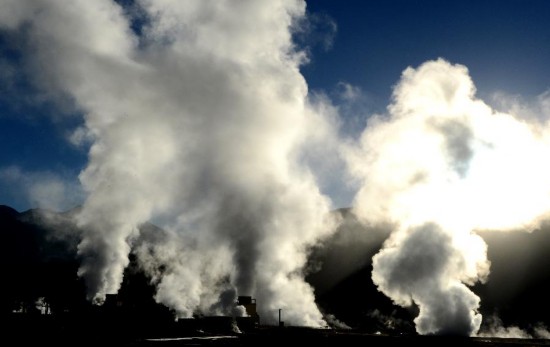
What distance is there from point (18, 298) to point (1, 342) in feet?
171

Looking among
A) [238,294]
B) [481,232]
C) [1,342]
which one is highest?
[481,232]

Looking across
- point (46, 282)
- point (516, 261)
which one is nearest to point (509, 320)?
point (516, 261)

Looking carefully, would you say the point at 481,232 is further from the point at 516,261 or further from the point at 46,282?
the point at 46,282

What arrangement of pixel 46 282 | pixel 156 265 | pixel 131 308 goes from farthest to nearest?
pixel 156 265 < pixel 46 282 < pixel 131 308

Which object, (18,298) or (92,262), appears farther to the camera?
(18,298)

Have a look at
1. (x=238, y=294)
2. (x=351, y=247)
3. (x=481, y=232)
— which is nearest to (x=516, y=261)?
(x=481, y=232)

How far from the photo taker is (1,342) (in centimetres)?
3139

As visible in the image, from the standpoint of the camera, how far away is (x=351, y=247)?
4267 inches

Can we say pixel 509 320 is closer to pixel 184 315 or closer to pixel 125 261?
pixel 184 315

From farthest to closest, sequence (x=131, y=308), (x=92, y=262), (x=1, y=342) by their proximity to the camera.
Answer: (x=92, y=262), (x=131, y=308), (x=1, y=342)

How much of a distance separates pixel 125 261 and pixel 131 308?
24475 mm

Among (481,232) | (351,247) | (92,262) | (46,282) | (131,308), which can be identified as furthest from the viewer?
(351,247)

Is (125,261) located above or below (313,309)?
above

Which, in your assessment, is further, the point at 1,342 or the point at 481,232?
the point at 481,232
